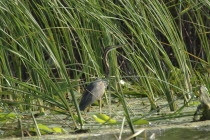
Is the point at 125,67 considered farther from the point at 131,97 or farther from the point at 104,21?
the point at 104,21

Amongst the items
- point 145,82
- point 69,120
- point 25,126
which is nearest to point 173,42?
point 145,82

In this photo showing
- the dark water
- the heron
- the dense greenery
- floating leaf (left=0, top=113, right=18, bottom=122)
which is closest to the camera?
the dark water

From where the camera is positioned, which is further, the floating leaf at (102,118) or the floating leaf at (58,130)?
the floating leaf at (102,118)

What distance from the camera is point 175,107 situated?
3.90 m

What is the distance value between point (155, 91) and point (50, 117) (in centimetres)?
132

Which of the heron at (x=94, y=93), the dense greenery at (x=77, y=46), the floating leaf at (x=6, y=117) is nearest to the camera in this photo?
the dense greenery at (x=77, y=46)

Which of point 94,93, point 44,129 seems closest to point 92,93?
point 94,93

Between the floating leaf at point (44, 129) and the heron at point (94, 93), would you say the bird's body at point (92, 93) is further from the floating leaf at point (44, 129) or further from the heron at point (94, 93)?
the floating leaf at point (44, 129)

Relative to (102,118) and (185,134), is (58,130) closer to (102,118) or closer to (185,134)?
(102,118)

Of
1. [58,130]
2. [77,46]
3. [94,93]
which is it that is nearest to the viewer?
[58,130]

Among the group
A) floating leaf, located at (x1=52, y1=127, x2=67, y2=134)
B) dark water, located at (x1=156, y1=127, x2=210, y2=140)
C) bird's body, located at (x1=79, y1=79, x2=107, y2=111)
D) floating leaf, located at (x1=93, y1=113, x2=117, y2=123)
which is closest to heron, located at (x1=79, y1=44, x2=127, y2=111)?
bird's body, located at (x1=79, y1=79, x2=107, y2=111)

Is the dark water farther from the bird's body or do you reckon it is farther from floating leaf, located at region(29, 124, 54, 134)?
the bird's body

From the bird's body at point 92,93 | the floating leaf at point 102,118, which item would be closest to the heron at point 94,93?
the bird's body at point 92,93

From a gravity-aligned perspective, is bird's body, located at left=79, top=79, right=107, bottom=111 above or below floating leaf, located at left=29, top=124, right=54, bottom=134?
below
